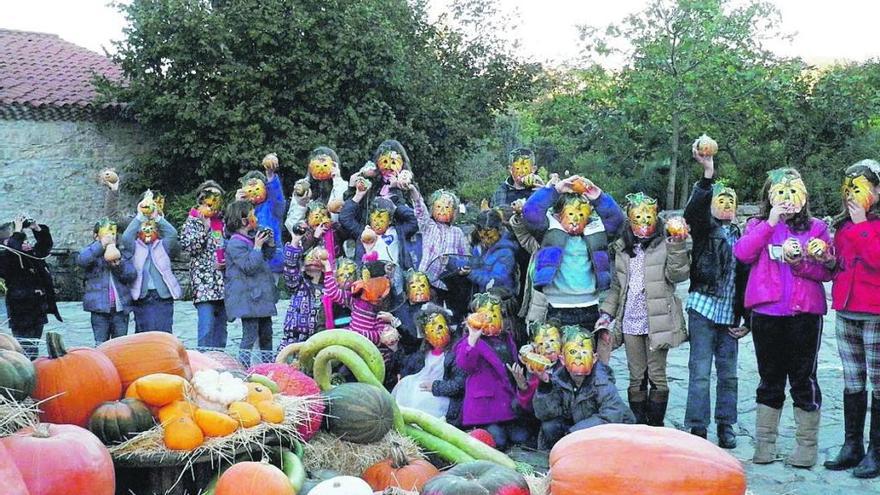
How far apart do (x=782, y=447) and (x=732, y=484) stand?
3.57 metres

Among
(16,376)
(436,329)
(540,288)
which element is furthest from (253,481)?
(540,288)

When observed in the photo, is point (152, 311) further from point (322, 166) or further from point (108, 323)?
point (322, 166)

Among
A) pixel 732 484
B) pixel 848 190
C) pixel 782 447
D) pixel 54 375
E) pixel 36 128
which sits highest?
pixel 36 128

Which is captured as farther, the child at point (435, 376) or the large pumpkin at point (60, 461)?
the child at point (435, 376)

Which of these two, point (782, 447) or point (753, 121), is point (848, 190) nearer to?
point (782, 447)

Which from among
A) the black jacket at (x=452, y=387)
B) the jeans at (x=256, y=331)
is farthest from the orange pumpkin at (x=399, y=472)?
the jeans at (x=256, y=331)

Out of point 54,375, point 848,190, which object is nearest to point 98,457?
point 54,375

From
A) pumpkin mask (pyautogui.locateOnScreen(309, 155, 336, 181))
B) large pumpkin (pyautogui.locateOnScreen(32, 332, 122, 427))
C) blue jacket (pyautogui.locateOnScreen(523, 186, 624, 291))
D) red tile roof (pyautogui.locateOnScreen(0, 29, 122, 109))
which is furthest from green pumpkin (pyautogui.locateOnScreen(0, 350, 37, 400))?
red tile roof (pyautogui.locateOnScreen(0, 29, 122, 109))

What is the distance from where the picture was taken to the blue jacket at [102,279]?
7.75 meters

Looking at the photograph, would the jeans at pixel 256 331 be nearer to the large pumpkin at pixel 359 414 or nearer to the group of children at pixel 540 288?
the group of children at pixel 540 288

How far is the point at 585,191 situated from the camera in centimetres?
623

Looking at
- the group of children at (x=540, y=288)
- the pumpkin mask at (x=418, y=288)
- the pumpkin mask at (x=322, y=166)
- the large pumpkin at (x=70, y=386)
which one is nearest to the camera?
the large pumpkin at (x=70, y=386)

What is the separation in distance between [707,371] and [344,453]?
3.22 m

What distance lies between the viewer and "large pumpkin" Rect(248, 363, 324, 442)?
3789 mm
